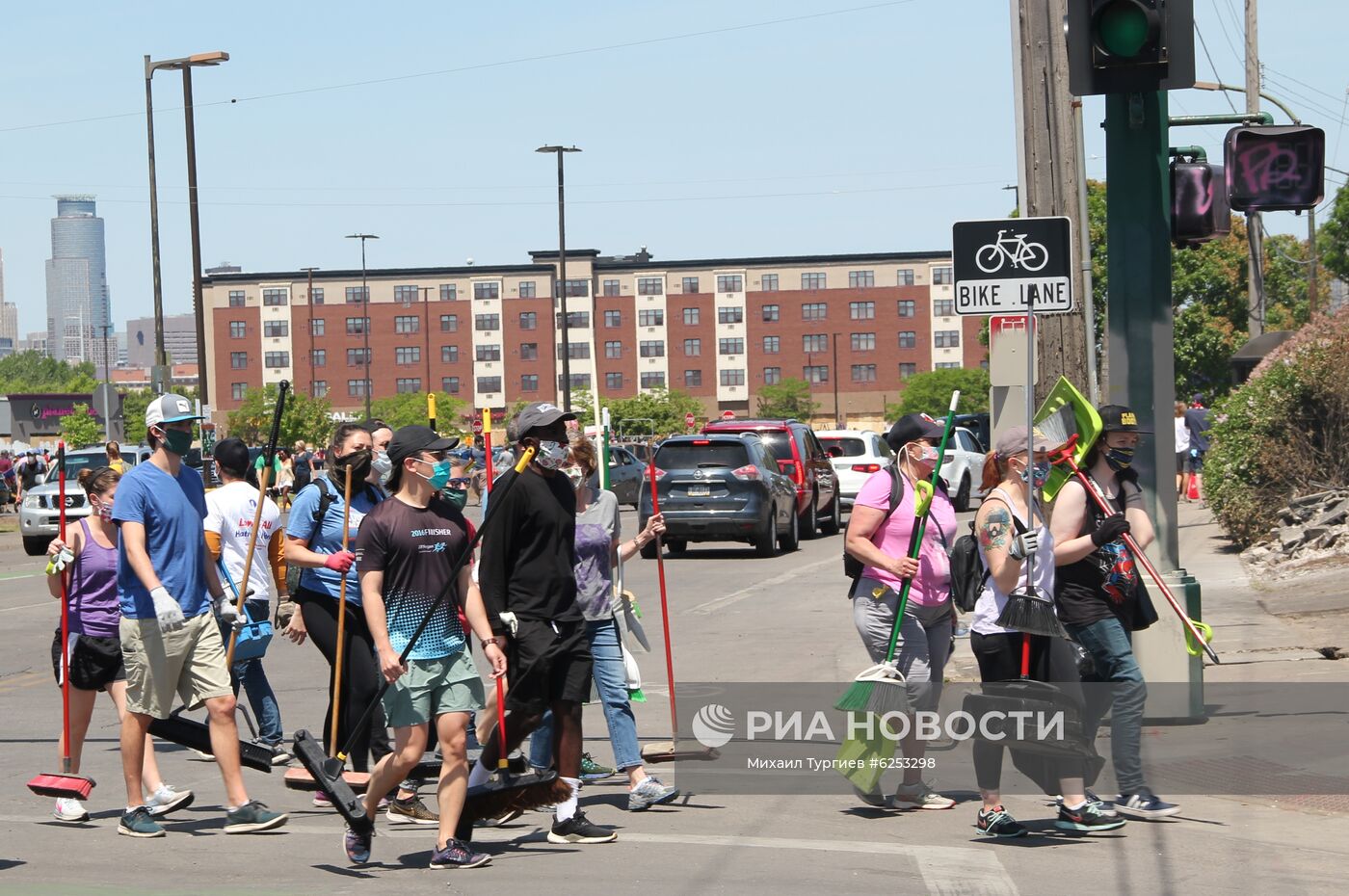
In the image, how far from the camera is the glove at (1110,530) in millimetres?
7266

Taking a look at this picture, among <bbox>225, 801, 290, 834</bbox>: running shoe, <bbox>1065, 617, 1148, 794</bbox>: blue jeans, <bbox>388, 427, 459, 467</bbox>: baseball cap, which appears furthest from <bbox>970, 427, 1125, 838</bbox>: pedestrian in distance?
<bbox>225, 801, 290, 834</bbox>: running shoe

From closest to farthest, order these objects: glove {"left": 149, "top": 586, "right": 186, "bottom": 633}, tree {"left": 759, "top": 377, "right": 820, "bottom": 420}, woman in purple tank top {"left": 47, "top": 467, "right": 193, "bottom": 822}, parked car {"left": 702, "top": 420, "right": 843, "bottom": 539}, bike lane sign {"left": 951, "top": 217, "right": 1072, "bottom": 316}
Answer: glove {"left": 149, "top": 586, "right": 186, "bottom": 633}
woman in purple tank top {"left": 47, "top": 467, "right": 193, "bottom": 822}
bike lane sign {"left": 951, "top": 217, "right": 1072, "bottom": 316}
parked car {"left": 702, "top": 420, "right": 843, "bottom": 539}
tree {"left": 759, "top": 377, "right": 820, "bottom": 420}

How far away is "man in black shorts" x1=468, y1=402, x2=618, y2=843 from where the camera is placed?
722 cm

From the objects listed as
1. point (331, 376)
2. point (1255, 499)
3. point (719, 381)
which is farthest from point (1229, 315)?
point (331, 376)

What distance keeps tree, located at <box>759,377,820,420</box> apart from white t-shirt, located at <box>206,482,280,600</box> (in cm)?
10112

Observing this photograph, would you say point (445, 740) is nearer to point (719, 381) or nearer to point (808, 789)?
point (808, 789)

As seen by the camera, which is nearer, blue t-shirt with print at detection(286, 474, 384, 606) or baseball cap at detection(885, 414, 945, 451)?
baseball cap at detection(885, 414, 945, 451)

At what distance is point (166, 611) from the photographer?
7.21m

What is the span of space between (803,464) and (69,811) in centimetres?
1972

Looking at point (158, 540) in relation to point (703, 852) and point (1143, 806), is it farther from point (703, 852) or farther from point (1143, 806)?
point (1143, 806)

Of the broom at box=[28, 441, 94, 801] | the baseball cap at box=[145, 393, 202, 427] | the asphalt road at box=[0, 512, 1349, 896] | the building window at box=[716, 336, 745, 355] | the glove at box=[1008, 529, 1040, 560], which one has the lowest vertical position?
the asphalt road at box=[0, 512, 1349, 896]

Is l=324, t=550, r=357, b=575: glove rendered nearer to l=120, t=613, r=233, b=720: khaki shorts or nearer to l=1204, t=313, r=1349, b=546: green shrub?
l=120, t=613, r=233, b=720: khaki shorts

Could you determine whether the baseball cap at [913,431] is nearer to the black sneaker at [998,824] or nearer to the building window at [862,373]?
the black sneaker at [998,824]

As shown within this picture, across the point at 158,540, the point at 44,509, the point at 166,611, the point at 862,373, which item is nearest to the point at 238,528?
the point at 158,540
